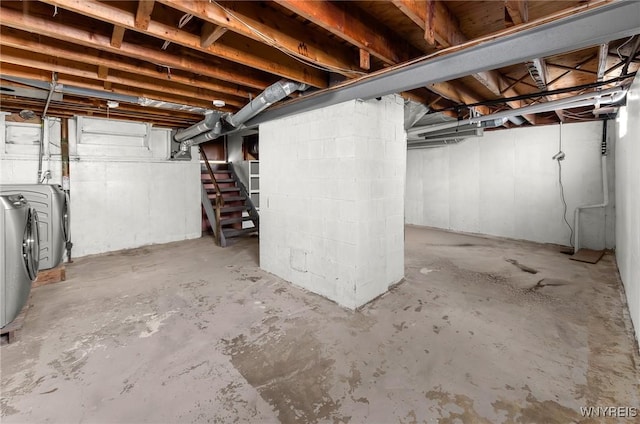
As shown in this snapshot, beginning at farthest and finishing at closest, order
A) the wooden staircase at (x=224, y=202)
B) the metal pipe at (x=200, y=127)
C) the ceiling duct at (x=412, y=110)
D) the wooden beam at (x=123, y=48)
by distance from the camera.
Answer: the wooden staircase at (x=224, y=202) → the metal pipe at (x=200, y=127) → the ceiling duct at (x=412, y=110) → the wooden beam at (x=123, y=48)

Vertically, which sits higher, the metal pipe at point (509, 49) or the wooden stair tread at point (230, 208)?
the metal pipe at point (509, 49)

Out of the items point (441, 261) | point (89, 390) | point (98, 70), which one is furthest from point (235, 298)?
point (441, 261)

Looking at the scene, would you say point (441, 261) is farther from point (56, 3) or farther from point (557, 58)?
point (56, 3)

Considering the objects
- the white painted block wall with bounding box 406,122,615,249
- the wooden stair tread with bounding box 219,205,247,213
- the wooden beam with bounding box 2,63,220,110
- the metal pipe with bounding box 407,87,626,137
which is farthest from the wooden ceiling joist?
the white painted block wall with bounding box 406,122,615,249

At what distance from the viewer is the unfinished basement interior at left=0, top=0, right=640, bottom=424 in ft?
5.24

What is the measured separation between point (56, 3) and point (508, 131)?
20.5 ft

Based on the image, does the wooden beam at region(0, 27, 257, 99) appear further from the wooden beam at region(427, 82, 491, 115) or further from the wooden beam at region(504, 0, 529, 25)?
the wooden beam at region(504, 0, 529, 25)

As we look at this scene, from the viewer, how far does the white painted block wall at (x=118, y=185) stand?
4.33 m

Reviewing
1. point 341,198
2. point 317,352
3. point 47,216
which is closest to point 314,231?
point 341,198

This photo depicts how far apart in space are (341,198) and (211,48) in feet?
5.13

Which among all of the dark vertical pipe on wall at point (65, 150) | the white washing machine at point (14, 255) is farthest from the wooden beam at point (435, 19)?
the dark vertical pipe on wall at point (65, 150)

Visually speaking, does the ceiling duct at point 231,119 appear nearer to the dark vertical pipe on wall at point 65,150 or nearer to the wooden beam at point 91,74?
the wooden beam at point 91,74

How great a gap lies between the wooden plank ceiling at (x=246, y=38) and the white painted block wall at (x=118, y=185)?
6.03 feet

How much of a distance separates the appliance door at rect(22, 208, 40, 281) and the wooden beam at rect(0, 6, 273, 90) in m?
1.42
